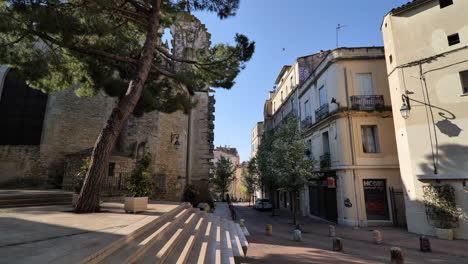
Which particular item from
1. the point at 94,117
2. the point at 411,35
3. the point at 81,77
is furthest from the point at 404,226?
the point at 94,117

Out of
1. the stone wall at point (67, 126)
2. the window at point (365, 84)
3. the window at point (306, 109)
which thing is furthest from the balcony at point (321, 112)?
the stone wall at point (67, 126)

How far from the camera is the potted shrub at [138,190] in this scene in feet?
22.1

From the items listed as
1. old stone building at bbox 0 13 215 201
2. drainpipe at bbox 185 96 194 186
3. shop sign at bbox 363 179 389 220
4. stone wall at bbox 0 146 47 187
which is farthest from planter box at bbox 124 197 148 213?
shop sign at bbox 363 179 389 220

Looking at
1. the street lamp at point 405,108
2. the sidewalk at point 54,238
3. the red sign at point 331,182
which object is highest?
the street lamp at point 405,108

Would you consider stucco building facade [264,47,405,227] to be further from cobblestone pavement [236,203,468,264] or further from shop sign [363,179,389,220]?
cobblestone pavement [236,203,468,264]

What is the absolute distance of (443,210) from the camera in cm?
895

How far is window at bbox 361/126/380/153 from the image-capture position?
13.2m

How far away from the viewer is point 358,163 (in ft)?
42.1

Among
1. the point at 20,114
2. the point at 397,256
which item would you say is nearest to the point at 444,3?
the point at 397,256

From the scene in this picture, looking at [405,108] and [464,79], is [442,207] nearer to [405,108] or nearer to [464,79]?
[405,108]

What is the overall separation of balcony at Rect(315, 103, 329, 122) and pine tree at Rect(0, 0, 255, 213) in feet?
27.2

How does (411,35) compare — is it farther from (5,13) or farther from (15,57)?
(15,57)

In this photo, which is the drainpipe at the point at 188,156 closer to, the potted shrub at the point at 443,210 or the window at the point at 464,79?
the potted shrub at the point at 443,210

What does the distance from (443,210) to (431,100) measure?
15.5 feet
